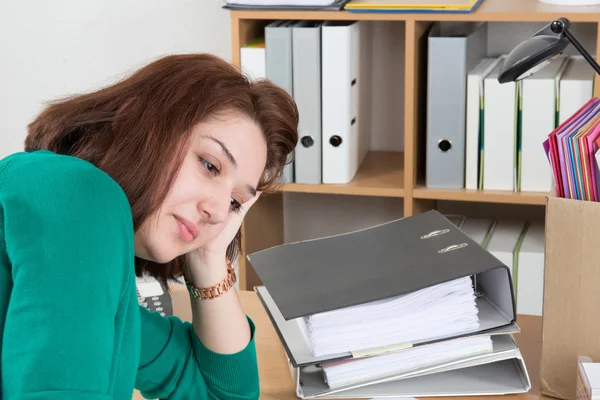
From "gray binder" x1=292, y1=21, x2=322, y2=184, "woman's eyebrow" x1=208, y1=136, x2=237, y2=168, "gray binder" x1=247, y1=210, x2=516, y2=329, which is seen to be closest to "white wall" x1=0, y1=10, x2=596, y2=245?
"gray binder" x1=292, y1=21, x2=322, y2=184

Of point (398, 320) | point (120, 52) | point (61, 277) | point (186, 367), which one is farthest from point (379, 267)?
point (120, 52)

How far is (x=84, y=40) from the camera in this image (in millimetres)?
2592

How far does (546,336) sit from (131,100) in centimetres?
63

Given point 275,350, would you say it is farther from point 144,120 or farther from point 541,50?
point 541,50

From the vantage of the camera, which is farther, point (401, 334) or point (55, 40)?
point (55, 40)

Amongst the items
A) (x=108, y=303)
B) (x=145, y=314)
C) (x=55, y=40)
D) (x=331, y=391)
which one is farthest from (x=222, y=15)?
(x=108, y=303)

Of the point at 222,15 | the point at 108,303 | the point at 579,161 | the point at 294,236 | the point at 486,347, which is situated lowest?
the point at 294,236

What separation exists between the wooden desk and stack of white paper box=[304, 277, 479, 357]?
0.10m

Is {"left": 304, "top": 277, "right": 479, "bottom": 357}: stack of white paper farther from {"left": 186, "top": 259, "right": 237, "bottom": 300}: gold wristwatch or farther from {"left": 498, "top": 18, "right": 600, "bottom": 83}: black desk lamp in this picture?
{"left": 498, "top": 18, "right": 600, "bottom": 83}: black desk lamp

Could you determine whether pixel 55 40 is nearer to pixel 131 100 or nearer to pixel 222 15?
pixel 222 15

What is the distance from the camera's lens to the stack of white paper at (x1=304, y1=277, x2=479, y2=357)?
1.17 meters

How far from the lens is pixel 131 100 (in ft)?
3.53

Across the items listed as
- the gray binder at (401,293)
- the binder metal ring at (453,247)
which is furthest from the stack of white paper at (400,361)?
the binder metal ring at (453,247)

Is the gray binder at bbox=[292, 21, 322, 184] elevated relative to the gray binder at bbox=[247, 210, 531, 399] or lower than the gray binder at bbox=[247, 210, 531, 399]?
elevated
